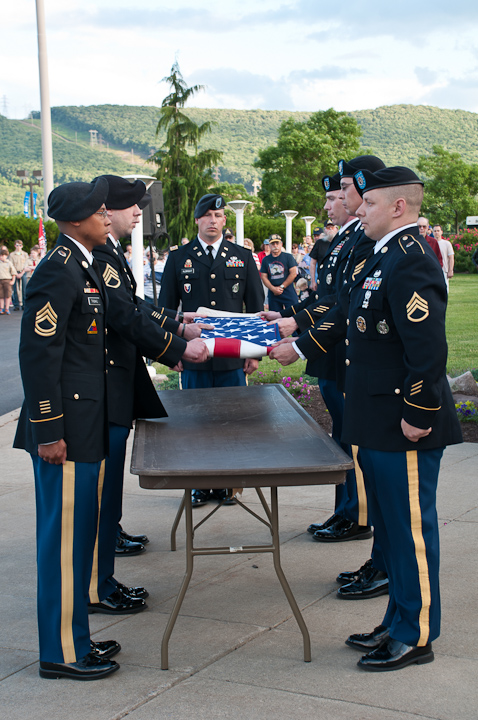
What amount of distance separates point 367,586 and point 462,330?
12912 millimetres

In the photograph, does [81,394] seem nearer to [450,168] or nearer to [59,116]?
[450,168]

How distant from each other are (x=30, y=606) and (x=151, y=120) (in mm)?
193165

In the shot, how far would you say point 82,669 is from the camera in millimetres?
3121

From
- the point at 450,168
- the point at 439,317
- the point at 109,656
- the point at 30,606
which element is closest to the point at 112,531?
the point at 30,606

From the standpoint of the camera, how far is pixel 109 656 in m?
3.28

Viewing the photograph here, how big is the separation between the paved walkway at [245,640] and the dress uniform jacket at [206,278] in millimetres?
1648

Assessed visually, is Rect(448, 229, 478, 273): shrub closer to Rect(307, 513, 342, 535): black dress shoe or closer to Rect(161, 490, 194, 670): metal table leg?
Rect(307, 513, 342, 535): black dress shoe

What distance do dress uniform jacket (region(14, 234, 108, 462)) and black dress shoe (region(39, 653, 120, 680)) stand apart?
0.85 m

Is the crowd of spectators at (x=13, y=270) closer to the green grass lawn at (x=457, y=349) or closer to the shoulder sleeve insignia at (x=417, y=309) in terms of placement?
the green grass lawn at (x=457, y=349)

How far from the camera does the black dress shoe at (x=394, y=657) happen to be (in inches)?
122

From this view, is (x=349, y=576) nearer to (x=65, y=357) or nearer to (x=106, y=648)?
(x=106, y=648)

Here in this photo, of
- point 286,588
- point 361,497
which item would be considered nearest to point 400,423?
point 286,588

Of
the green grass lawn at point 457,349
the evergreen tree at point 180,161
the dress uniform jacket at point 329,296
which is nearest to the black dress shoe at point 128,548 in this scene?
the dress uniform jacket at point 329,296

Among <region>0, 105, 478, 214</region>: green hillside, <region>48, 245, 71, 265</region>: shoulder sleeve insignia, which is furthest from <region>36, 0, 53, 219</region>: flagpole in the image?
<region>0, 105, 478, 214</region>: green hillside
